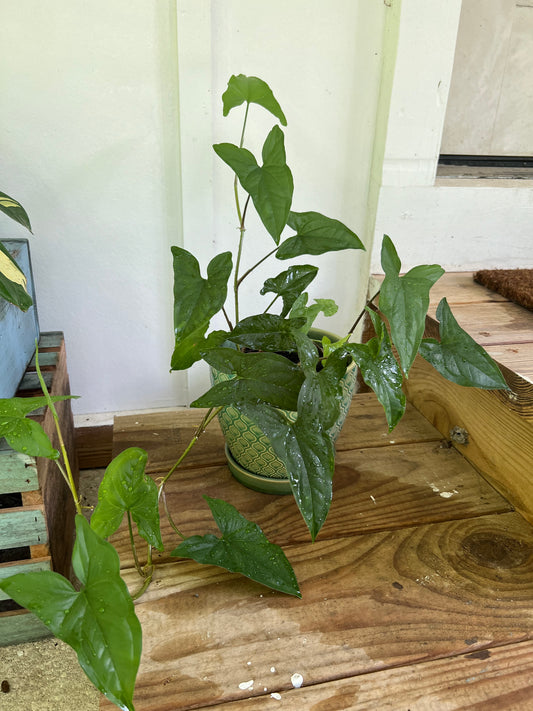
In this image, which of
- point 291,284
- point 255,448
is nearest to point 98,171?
point 291,284

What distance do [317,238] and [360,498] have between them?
1.37 ft

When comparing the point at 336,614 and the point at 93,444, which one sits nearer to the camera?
the point at 336,614

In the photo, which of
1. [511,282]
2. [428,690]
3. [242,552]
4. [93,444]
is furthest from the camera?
[93,444]

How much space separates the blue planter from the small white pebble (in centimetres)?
58

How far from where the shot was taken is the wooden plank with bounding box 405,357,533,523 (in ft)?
2.84

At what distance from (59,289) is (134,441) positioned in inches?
15.4

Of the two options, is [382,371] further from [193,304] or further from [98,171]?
[98,171]

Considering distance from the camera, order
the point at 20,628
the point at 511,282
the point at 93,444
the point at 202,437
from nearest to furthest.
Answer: the point at 20,628
the point at 202,437
the point at 511,282
the point at 93,444

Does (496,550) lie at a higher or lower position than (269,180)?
lower

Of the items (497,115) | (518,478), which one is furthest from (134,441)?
(497,115)

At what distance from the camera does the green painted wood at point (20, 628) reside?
0.92 m

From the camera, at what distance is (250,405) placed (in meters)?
0.65

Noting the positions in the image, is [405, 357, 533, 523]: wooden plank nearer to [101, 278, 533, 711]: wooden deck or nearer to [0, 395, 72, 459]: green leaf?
[101, 278, 533, 711]: wooden deck

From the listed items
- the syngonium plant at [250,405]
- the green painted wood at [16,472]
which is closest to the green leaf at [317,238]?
the syngonium plant at [250,405]
